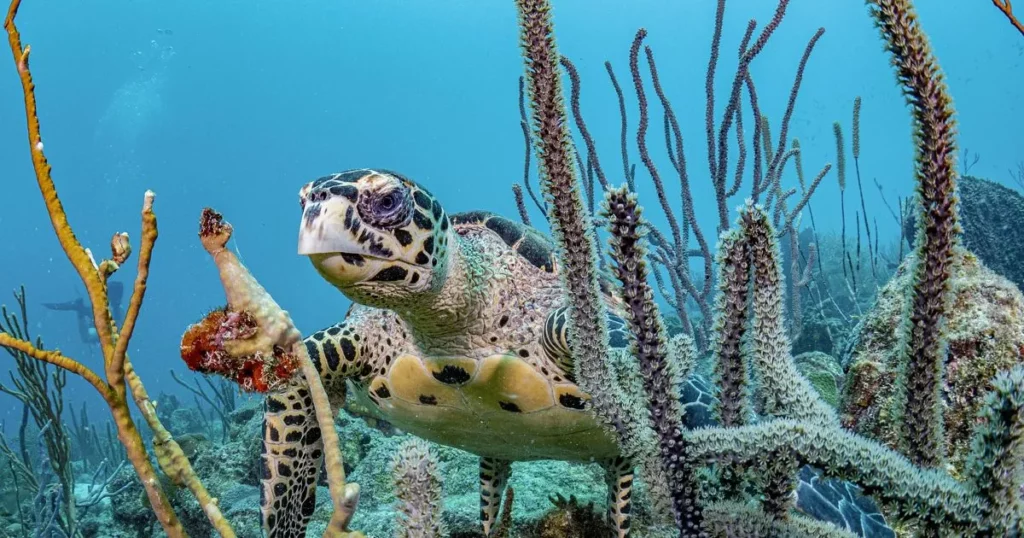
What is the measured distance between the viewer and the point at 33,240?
70.8 meters

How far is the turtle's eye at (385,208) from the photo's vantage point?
6.18 ft

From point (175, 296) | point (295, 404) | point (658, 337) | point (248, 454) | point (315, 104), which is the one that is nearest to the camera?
point (658, 337)

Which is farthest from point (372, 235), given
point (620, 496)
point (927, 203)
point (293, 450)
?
point (620, 496)

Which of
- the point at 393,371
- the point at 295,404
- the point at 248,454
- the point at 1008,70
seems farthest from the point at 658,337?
the point at 1008,70

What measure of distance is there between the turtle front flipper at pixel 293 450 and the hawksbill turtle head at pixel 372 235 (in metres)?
0.71

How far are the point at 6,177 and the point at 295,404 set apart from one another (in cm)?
9121

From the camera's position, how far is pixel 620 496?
8.83 ft

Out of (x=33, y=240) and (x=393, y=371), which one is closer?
(x=393, y=371)

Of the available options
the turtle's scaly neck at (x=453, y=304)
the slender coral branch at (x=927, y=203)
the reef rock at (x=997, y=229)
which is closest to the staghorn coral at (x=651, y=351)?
the slender coral branch at (x=927, y=203)

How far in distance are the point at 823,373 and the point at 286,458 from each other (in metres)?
4.31

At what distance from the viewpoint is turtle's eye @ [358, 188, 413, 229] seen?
1885mm

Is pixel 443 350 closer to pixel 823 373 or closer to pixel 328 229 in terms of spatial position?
pixel 328 229

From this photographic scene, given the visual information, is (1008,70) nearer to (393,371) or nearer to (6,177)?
(393,371)

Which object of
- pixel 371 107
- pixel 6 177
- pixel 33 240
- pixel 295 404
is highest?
pixel 371 107
